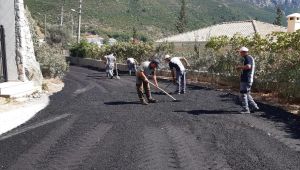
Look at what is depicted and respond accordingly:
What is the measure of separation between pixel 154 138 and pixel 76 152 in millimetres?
1885

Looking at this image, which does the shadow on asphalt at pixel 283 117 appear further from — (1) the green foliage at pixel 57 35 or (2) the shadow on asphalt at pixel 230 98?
(1) the green foliage at pixel 57 35

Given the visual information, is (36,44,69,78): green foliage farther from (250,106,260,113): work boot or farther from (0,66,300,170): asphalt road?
(250,106,260,113): work boot

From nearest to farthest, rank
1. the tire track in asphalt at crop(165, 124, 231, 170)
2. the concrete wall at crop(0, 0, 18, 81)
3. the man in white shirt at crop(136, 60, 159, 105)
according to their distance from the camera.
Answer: the tire track in asphalt at crop(165, 124, 231, 170) < the man in white shirt at crop(136, 60, 159, 105) < the concrete wall at crop(0, 0, 18, 81)

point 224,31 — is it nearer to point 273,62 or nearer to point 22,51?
point 273,62

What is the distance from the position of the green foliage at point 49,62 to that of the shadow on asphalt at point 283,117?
12.0 meters

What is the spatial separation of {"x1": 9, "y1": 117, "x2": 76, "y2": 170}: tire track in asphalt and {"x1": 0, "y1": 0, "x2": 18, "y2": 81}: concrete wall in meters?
6.31

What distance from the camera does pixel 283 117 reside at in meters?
11.8

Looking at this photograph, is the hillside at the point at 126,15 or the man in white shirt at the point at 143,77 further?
the hillside at the point at 126,15

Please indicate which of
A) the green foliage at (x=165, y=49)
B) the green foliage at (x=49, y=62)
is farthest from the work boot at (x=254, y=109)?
the green foliage at (x=165, y=49)

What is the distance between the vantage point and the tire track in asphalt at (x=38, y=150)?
24.2ft

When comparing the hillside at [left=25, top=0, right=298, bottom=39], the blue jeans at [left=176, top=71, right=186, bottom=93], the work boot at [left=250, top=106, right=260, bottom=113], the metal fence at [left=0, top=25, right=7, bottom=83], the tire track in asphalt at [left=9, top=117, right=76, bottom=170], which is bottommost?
the tire track in asphalt at [left=9, top=117, right=76, bottom=170]

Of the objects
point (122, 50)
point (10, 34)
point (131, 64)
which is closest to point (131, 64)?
point (131, 64)

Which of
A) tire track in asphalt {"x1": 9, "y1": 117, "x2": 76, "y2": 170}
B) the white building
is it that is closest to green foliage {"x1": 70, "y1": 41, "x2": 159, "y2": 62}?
the white building

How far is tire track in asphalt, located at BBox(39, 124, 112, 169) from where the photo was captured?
7.36 meters
